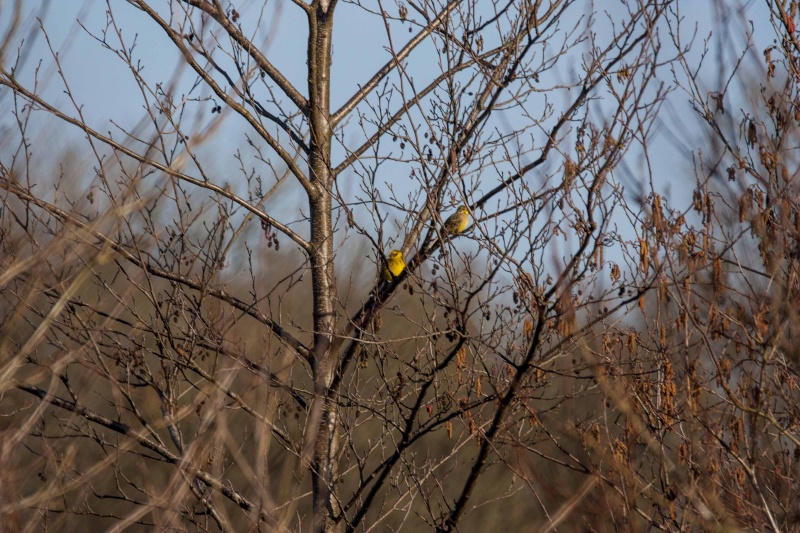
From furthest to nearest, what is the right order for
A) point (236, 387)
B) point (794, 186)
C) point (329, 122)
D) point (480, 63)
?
point (236, 387) → point (329, 122) → point (480, 63) → point (794, 186)

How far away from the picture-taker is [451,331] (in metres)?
4.03

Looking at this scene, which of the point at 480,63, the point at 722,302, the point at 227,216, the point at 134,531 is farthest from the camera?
the point at 134,531

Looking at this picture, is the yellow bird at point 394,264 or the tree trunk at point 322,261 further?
the yellow bird at point 394,264

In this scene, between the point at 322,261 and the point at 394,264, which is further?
the point at 394,264

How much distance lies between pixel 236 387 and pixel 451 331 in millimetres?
7688

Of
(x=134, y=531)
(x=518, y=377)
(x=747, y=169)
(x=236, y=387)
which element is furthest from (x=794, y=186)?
(x=134, y=531)

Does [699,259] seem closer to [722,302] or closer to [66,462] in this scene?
[722,302]

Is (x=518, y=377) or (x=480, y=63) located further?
→ (x=480, y=63)

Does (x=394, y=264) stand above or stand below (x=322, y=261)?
above

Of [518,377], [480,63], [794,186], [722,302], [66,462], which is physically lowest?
[66,462]

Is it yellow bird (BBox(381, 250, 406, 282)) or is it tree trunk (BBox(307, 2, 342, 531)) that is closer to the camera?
tree trunk (BBox(307, 2, 342, 531))

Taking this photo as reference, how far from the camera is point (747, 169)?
347 cm

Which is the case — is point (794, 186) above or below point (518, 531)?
above

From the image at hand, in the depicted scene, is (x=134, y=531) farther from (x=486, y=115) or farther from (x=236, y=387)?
(x=486, y=115)
